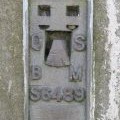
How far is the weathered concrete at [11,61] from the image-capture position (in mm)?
2012

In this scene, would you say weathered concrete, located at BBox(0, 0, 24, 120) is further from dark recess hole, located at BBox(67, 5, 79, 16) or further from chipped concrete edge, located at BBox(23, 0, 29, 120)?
dark recess hole, located at BBox(67, 5, 79, 16)

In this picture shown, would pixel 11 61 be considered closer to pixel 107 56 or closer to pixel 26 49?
pixel 26 49

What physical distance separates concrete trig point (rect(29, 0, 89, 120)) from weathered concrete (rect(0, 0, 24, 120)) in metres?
0.07

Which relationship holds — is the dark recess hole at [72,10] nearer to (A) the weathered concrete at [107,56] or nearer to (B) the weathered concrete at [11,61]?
(A) the weathered concrete at [107,56]

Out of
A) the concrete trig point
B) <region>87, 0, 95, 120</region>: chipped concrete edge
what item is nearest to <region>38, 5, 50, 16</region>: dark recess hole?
the concrete trig point

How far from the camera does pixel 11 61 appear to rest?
2016 mm

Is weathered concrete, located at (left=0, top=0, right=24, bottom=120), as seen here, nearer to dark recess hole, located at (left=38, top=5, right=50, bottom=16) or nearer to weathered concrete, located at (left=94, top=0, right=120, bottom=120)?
→ dark recess hole, located at (left=38, top=5, right=50, bottom=16)

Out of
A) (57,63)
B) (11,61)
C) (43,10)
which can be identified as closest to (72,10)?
(43,10)

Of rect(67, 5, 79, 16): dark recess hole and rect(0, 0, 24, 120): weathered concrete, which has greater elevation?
rect(67, 5, 79, 16): dark recess hole

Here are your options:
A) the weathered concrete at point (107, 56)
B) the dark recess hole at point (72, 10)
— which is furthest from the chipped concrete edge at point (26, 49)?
the weathered concrete at point (107, 56)

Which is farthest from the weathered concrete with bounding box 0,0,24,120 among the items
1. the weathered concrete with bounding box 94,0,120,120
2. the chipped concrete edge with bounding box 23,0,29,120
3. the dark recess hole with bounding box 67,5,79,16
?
the weathered concrete with bounding box 94,0,120,120

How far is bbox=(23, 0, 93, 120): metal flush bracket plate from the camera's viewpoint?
1.95m

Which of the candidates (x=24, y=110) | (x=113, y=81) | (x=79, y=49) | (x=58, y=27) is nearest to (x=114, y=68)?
(x=113, y=81)

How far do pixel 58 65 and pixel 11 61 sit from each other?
21 cm
